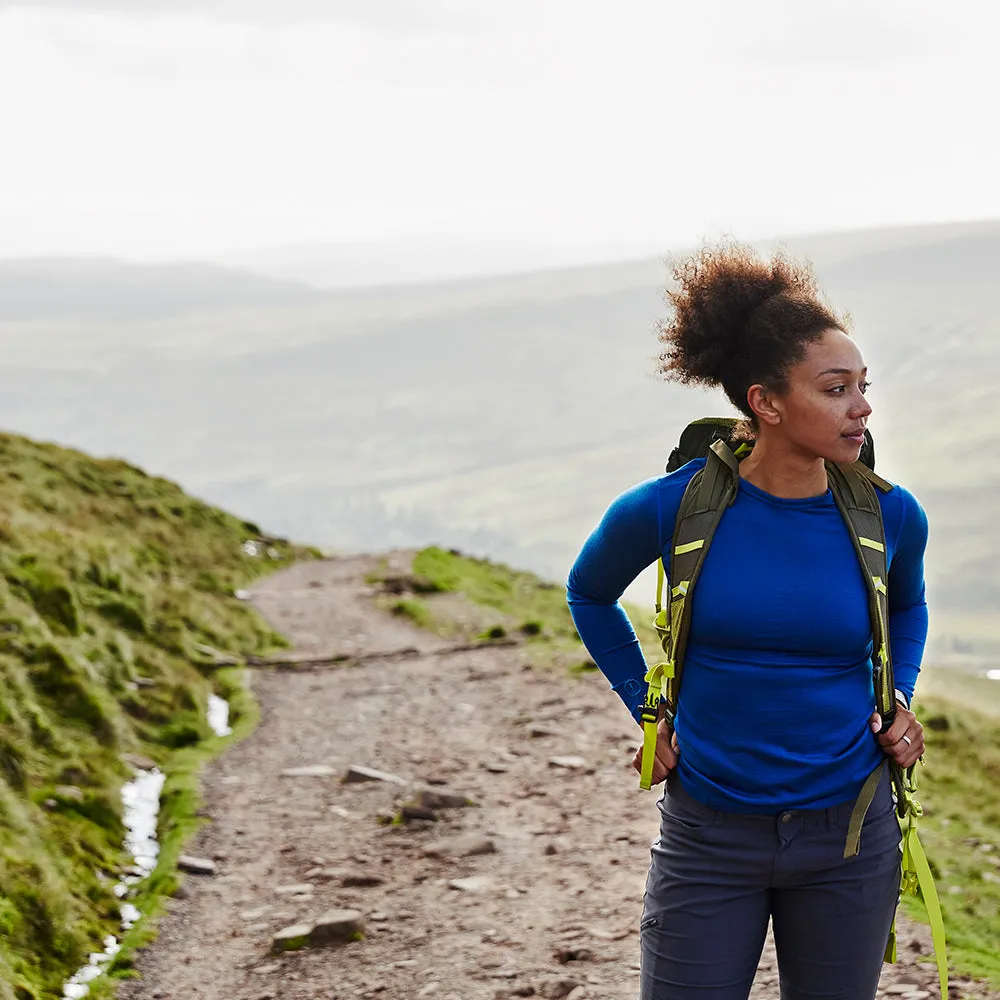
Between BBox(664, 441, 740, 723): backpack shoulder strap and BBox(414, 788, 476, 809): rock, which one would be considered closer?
BBox(664, 441, 740, 723): backpack shoulder strap

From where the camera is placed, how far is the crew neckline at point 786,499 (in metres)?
3.61

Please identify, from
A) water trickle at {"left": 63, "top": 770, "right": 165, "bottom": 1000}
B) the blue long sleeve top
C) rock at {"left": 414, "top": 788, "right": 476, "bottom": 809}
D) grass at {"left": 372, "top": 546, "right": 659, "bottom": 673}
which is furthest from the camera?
grass at {"left": 372, "top": 546, "right": 659, "bottom": 673}

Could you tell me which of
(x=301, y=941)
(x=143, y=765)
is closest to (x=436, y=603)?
(x=143, y=765)

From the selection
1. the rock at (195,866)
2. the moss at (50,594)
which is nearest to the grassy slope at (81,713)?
the moss at (50,594)

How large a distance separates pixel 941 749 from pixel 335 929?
9078mm

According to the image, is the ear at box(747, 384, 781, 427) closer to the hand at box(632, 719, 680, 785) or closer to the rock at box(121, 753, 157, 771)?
the hand at box(632, 719, 680, 785)

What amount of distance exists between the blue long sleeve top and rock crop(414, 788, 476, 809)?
276 inches

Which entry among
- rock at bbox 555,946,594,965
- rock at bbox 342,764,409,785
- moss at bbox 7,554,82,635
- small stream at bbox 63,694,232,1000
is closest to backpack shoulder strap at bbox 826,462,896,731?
rock at bbox 555,946,594,965

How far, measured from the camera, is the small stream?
24.0 ft

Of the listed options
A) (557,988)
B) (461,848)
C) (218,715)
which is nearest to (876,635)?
(557,988)

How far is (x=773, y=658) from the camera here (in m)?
3.51

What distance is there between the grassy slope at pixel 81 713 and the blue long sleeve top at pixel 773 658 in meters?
4.18

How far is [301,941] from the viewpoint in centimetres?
768

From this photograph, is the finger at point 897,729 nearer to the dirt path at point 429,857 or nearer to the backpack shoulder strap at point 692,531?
the backpack shoulder strap at point 692,531
